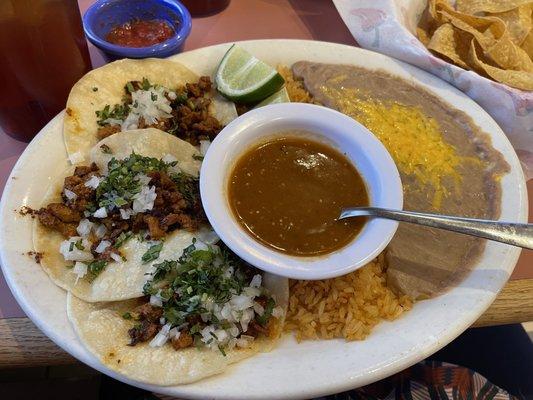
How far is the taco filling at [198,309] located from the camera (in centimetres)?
165

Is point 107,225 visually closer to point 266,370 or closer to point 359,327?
point 266,370

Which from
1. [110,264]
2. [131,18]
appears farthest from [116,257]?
[131,18]

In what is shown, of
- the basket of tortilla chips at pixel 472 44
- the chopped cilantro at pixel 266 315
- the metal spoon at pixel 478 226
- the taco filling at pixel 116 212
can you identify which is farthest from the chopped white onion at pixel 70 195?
the basket of tortilla chips at pixel 472 44

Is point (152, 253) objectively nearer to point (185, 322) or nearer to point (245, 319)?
point (185, 322)

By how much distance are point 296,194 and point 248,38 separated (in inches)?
53.1

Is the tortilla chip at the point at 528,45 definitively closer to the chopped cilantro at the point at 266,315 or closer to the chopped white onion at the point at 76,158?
the chopped cilantro at the point at 266,315

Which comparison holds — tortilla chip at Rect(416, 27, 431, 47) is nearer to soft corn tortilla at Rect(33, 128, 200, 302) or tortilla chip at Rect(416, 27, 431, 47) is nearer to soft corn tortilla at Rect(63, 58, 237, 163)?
soft corn tortilla at Rect(63, 58, 237, 163)

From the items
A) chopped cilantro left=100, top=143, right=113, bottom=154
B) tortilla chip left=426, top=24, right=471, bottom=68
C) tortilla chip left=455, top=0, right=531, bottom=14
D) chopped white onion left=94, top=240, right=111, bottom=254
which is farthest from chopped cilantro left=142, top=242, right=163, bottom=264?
tortilla chip left=455, top=0, right=531, bottom=14

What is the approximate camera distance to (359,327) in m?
1.76

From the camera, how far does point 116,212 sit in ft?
6.05

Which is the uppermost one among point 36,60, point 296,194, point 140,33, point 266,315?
point 36,60

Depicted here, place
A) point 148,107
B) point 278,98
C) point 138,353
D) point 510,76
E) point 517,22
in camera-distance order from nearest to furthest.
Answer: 1. point 138,353
2. point 148,107
3. point 278,98
4. point 510,76
5. point 517,22

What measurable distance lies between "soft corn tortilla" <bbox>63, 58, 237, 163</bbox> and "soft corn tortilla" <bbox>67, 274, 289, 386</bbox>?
67 centimetres

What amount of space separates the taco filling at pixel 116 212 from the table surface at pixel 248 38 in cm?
31
